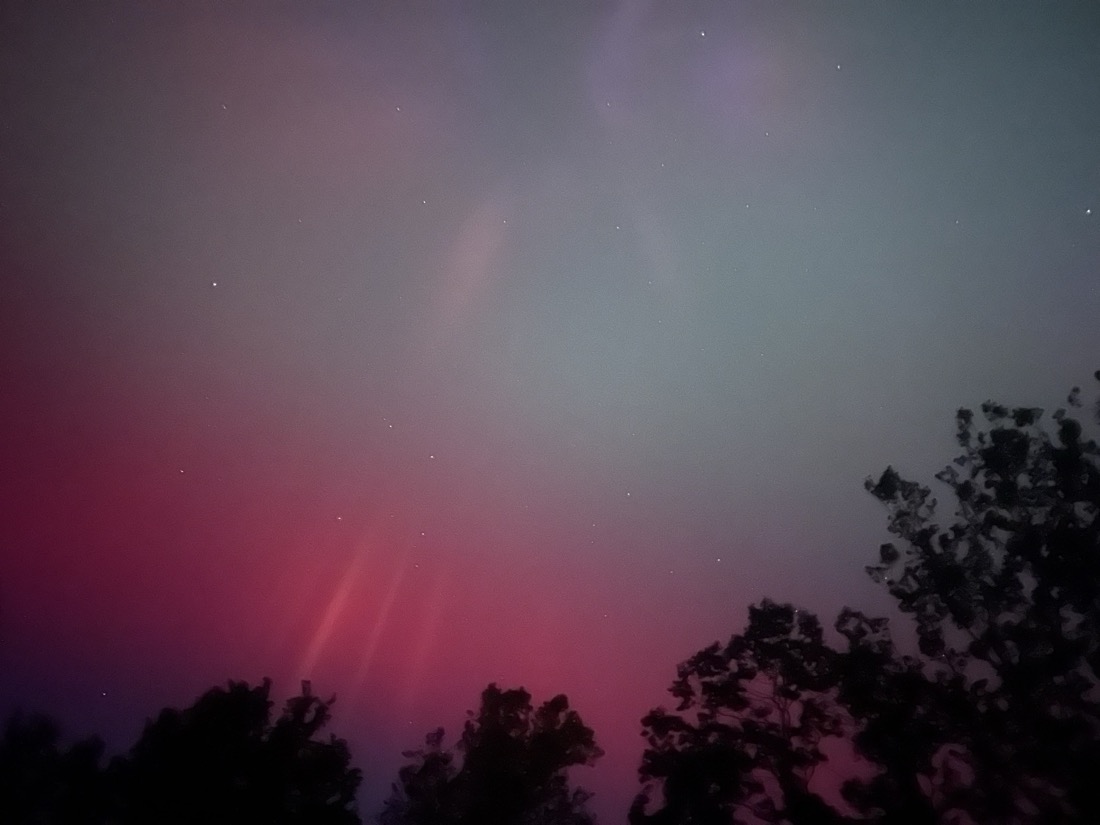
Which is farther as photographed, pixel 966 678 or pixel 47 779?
pixel 47 779

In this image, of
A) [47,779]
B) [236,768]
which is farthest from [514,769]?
[47,779]

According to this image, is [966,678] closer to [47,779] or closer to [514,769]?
[514,769]

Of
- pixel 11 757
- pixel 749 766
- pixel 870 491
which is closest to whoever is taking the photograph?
pixel 870 491

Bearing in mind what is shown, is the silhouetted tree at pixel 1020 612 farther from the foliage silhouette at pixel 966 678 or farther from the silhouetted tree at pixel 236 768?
the silhouetted tree at pixel 236 768

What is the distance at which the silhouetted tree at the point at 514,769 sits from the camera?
992 inches

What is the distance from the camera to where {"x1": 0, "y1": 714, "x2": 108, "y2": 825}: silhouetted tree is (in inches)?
1083

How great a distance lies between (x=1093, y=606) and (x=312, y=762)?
24.8 metres

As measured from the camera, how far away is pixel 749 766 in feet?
69.1

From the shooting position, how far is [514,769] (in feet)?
83.6

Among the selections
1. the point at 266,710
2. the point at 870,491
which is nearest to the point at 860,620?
the point at 870,491

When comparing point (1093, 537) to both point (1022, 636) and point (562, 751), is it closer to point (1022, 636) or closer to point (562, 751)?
point (1022, 636)

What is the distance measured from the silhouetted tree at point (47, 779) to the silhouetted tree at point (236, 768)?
381 centimetres

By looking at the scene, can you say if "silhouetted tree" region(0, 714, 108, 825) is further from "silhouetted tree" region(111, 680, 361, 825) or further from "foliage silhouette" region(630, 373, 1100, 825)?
"foliage silhouette" region(630, 373, 1100, 825)

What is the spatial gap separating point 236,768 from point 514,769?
985 cm
